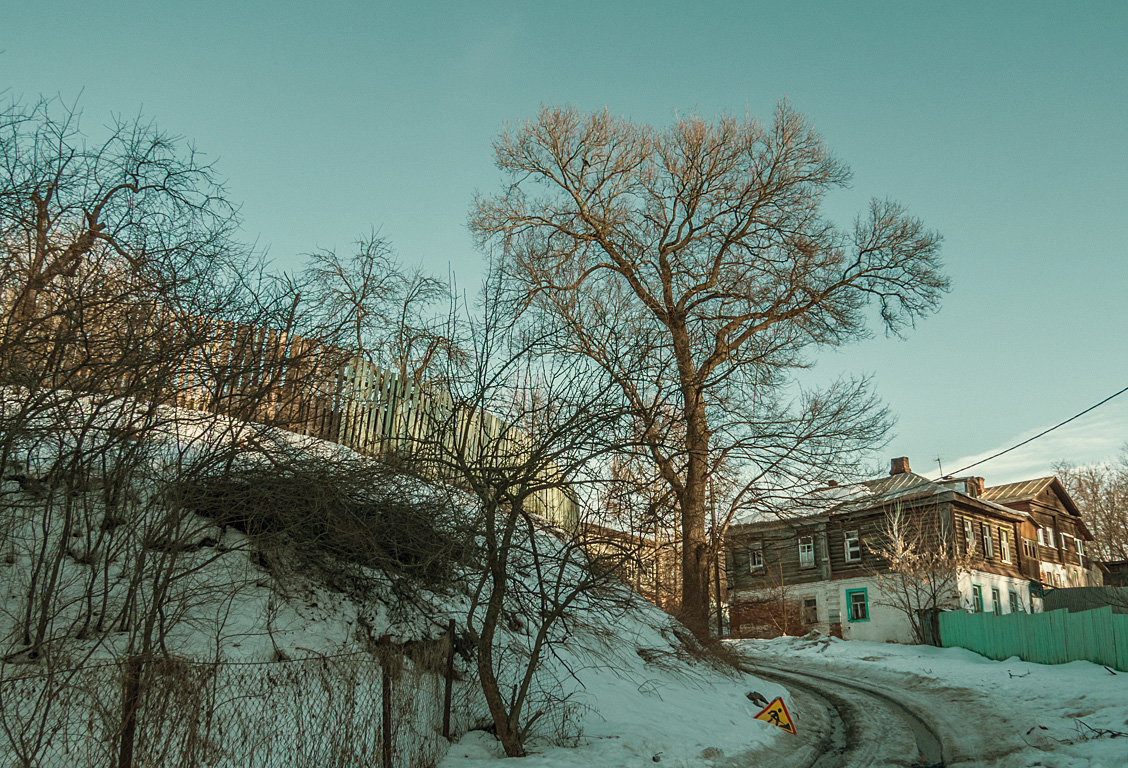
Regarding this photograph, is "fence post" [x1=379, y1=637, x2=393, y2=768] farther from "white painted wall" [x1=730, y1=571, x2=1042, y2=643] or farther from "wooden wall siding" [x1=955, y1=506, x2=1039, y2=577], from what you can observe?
"wooden wall siding" [x1=955, y1=506, x2=1039, y2=577]

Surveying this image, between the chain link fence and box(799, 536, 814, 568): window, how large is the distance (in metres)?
30.0

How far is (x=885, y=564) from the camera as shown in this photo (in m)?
32.5

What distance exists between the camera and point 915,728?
438 inches

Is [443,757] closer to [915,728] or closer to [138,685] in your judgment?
[138,685]

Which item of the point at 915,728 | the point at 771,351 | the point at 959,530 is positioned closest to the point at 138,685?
the point at 915,728

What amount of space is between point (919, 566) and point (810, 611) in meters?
8.62

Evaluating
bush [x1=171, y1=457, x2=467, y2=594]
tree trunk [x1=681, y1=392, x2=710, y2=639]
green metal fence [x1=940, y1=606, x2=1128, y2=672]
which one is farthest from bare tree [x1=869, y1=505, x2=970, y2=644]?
bush [x1=171, y1=457, x2=467, y2=594]

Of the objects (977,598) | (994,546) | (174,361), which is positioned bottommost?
(977,598)

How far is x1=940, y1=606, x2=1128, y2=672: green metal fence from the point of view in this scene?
57.5ft

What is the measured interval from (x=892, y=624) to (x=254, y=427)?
2980cm

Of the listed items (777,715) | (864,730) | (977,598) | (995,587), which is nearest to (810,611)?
(977,598)

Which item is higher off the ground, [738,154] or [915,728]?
[738,154]

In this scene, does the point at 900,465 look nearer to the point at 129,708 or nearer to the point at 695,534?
the point at 695,534

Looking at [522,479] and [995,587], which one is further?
[995,587]
